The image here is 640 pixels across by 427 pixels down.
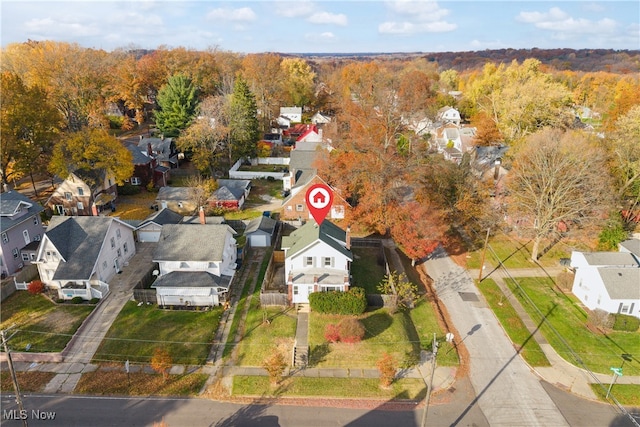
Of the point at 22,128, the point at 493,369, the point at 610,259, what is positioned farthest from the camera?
the point at 22,128

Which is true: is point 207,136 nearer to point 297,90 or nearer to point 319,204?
point 319,204

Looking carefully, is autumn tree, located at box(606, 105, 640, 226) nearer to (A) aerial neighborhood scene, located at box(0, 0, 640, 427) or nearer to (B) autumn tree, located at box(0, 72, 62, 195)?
(A) aerial neighborhood scene, located at box(0, 0, 640, 427)

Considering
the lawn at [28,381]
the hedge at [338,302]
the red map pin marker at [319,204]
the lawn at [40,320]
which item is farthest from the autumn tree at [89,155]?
the hedge at [338,302]

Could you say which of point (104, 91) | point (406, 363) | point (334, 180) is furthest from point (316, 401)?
point (104, 91)

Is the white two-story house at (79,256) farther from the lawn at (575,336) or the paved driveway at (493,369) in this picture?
the lawn at (575,336)

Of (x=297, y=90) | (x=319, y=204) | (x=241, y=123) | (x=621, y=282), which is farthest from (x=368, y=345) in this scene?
(x=297, y=90)
